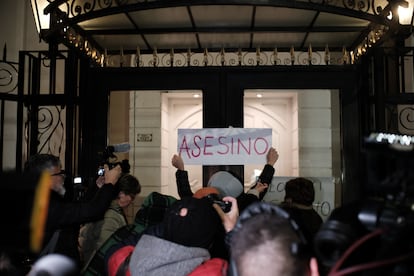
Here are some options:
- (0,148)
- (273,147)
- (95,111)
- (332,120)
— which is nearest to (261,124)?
(273,147)

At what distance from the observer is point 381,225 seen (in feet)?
3.39

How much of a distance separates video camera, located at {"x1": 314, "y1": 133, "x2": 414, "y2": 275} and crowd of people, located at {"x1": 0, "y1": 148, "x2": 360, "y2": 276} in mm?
107

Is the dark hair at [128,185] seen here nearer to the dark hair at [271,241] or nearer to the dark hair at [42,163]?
the dark hair at [42,163]

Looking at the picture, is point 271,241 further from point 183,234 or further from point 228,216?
point 228,216

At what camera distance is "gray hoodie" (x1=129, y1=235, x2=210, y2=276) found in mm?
1791

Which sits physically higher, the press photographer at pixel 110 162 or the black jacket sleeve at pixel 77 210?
the press photographer at pixel 110 162

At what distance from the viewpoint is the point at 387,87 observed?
420 centimetres

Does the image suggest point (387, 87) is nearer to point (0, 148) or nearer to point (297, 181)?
point (297, 181)

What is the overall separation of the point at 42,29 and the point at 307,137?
2.62m

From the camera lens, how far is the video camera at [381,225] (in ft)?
3.25

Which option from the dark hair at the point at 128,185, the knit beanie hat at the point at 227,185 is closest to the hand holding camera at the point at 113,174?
the knit beanie hat at the point at 227,185

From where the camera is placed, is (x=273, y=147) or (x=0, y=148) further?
(x=0, y=148)

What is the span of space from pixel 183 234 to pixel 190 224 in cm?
5

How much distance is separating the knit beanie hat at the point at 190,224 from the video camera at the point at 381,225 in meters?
Result: 0.81
